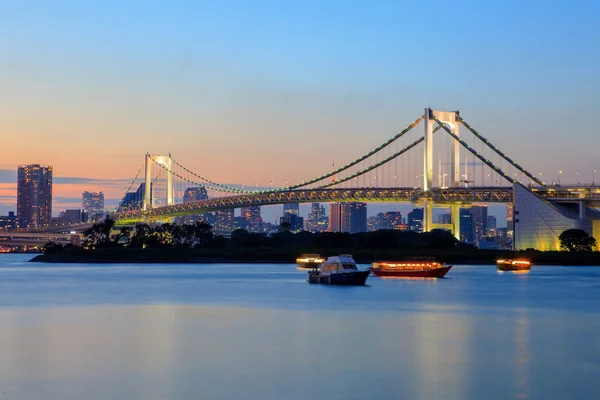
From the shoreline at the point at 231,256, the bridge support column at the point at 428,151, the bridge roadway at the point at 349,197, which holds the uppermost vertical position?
the bridge support column at the point at 428,151

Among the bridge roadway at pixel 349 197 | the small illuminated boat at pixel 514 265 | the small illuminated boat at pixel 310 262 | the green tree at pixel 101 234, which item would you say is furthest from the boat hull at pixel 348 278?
the green tree at pixel 101 234

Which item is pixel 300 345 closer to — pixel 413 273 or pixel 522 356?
pixel 522 356

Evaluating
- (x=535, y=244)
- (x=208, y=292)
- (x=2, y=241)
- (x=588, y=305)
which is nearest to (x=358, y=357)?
(x=588, y=305)

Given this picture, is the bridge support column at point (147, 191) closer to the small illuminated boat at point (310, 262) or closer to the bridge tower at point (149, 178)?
the bridge tower at point (149, 178)

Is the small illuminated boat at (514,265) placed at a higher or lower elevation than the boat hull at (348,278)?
higher

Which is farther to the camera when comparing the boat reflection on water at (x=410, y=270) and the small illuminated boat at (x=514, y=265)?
the small illuminated boat at (x=514, y=265)

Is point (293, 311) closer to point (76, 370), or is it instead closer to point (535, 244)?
point (76, 370)

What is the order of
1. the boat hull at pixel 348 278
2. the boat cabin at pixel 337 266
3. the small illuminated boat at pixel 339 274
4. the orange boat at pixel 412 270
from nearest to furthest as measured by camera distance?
the boat hull at pixel 348 278 → the small illuminated boat at pixel 339 274 → the boat cabin at pixel 337 266 → the orange boat at pixel 412 270
